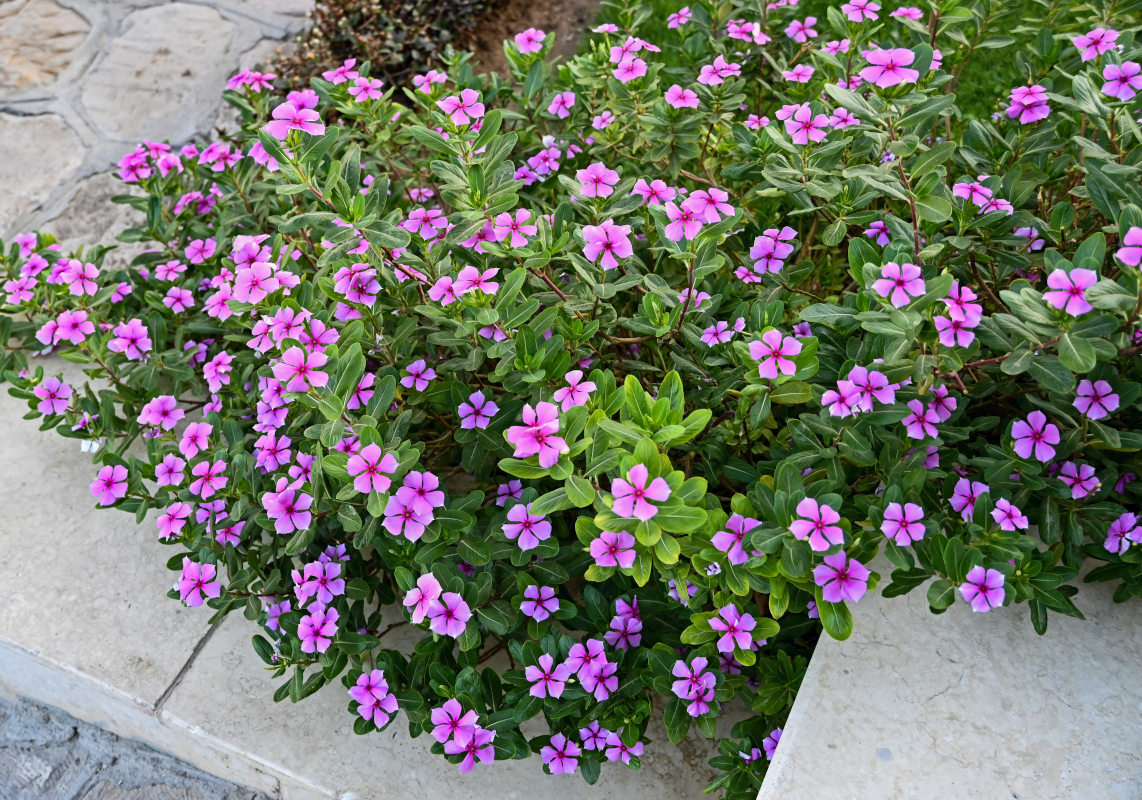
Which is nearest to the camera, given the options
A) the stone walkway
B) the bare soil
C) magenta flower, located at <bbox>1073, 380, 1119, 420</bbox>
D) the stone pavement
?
magenta flower, located at <bbox>1073, 380, 1119, 420</bbox>

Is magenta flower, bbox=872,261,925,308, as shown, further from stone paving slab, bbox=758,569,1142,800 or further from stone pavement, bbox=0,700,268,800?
stone pavement, bbox=0,700,268,800

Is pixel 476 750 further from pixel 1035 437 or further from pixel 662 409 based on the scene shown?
pixel 1035 437

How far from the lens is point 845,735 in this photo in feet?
5.36

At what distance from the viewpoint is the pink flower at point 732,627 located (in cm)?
163

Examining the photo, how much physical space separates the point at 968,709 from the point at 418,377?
1260 mm

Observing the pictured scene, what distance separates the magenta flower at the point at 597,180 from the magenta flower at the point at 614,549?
747mm

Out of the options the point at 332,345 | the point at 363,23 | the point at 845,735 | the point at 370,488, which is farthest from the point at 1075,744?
the point at 363,23

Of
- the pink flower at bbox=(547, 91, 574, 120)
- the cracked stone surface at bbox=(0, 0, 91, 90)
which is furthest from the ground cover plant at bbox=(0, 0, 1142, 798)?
the cracked stone surface at bbox=(0, 0, 91, 90)

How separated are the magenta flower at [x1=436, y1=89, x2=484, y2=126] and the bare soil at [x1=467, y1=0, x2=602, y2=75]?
1.93 metres

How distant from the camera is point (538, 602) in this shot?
1.78 meters

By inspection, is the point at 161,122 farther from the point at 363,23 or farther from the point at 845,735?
the point at 845,735

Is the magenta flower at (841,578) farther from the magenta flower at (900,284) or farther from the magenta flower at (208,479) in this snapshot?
the magenta flower at (208,479)

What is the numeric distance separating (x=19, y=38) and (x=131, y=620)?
125 inches

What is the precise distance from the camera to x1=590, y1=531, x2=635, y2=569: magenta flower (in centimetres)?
149
